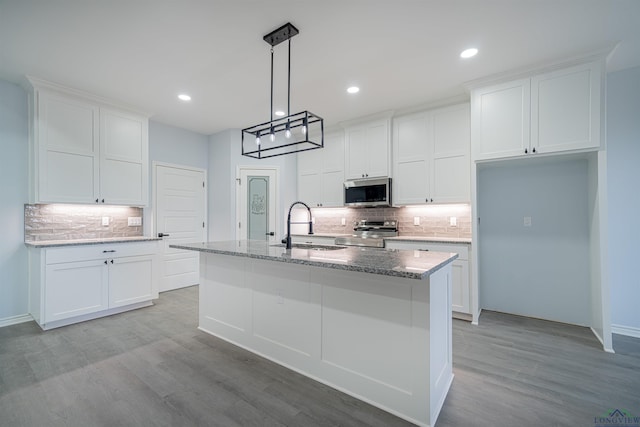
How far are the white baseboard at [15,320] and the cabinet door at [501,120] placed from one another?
5637mm

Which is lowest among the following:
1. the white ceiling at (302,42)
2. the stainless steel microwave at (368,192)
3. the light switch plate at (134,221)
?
the light switch plate at (134,221)

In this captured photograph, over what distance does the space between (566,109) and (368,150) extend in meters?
2.36

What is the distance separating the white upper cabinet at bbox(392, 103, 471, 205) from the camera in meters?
3.70

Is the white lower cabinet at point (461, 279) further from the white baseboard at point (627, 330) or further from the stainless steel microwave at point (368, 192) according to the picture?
the white baseboard at point (627, 330)

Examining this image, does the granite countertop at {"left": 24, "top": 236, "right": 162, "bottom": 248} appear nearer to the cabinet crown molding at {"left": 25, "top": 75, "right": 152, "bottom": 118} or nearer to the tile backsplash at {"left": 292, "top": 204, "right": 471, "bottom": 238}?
the cabinet crown molding at {"left": 25, "top": 75, "right": 152, "bottom": 118}

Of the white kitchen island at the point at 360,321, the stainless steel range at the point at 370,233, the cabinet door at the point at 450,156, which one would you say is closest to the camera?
the white kitchen island at the point at 360,321

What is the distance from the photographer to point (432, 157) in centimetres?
391

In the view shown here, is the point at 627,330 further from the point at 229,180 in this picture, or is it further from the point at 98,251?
the point at 98,251

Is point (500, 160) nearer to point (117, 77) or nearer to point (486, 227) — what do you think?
point (486, 227)

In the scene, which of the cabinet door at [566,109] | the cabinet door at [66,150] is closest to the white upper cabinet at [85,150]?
the cabinet door at [66,150]

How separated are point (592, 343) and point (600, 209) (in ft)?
4.29

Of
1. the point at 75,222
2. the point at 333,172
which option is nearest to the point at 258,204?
the point at 333,172

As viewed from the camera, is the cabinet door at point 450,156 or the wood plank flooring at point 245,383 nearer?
the wood plank flooring at point 245,383

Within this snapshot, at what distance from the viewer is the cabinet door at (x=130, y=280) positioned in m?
3.53
